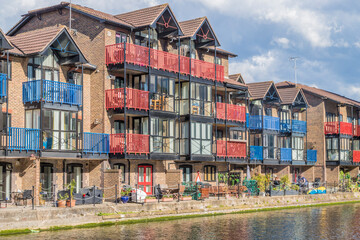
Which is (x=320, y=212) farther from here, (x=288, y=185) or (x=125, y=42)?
(x=125, y=42)

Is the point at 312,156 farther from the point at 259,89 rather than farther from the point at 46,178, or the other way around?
the point at 46,178

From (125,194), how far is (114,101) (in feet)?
20.4

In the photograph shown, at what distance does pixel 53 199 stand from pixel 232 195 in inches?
546

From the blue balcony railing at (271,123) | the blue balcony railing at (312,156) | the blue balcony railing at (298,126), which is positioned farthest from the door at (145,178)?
the blue balcony railing at (312,156)

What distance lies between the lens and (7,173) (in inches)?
1261

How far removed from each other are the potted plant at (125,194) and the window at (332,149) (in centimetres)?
3054

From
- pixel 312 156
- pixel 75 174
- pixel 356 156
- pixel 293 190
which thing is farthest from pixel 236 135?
pixel 75 174

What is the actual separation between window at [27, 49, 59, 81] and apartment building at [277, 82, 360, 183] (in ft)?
107

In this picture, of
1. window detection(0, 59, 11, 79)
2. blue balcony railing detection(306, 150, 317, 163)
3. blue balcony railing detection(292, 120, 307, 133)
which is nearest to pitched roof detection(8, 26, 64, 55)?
window detection(0, 59, 11, 79)

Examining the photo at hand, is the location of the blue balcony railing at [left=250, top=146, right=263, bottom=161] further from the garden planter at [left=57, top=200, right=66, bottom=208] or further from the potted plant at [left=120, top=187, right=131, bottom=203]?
the garden planter at [left=57, top=200, right=66, bottom=208]

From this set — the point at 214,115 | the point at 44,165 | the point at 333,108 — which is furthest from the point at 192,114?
the point at 333,108

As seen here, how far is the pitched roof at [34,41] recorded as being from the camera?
32.6 m

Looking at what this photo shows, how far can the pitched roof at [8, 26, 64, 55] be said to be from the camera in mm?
32625

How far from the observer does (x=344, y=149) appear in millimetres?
60750
